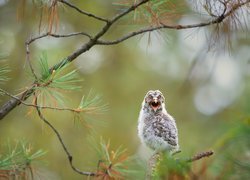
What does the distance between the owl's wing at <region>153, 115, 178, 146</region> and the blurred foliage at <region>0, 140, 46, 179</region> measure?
0.94 metres

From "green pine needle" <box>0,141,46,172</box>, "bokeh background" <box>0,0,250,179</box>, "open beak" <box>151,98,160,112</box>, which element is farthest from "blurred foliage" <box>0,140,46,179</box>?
"bokeh background" <box>0,0,250,179</box>

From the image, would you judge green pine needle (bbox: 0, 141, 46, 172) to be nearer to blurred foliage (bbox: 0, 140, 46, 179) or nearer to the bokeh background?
blurred foliage (bbox: 0, 140, 46, 179)

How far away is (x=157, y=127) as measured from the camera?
16.4 feet

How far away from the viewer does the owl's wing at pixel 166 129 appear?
480 centimetres

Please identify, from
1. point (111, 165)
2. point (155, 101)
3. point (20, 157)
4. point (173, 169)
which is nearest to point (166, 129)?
point (155, 101)

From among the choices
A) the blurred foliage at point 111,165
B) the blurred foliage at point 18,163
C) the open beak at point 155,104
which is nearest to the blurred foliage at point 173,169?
the blurred foliage at point 111,165

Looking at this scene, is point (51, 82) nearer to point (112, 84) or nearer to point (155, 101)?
point (155, 101)

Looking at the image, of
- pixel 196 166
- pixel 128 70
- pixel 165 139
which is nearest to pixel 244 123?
pixel 196 166

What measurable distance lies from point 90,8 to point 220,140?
8157mm

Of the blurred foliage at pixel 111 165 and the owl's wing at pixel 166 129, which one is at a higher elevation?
the owl's wing at pixel 166 129

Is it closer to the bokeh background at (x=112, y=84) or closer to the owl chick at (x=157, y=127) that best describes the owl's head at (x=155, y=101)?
the owl chick at (x=157, y=127)

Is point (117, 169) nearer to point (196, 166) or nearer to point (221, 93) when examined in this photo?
point (196, 166)

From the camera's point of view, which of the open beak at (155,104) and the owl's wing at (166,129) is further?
the open beak at (155,104)

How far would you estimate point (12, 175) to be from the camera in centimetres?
415
